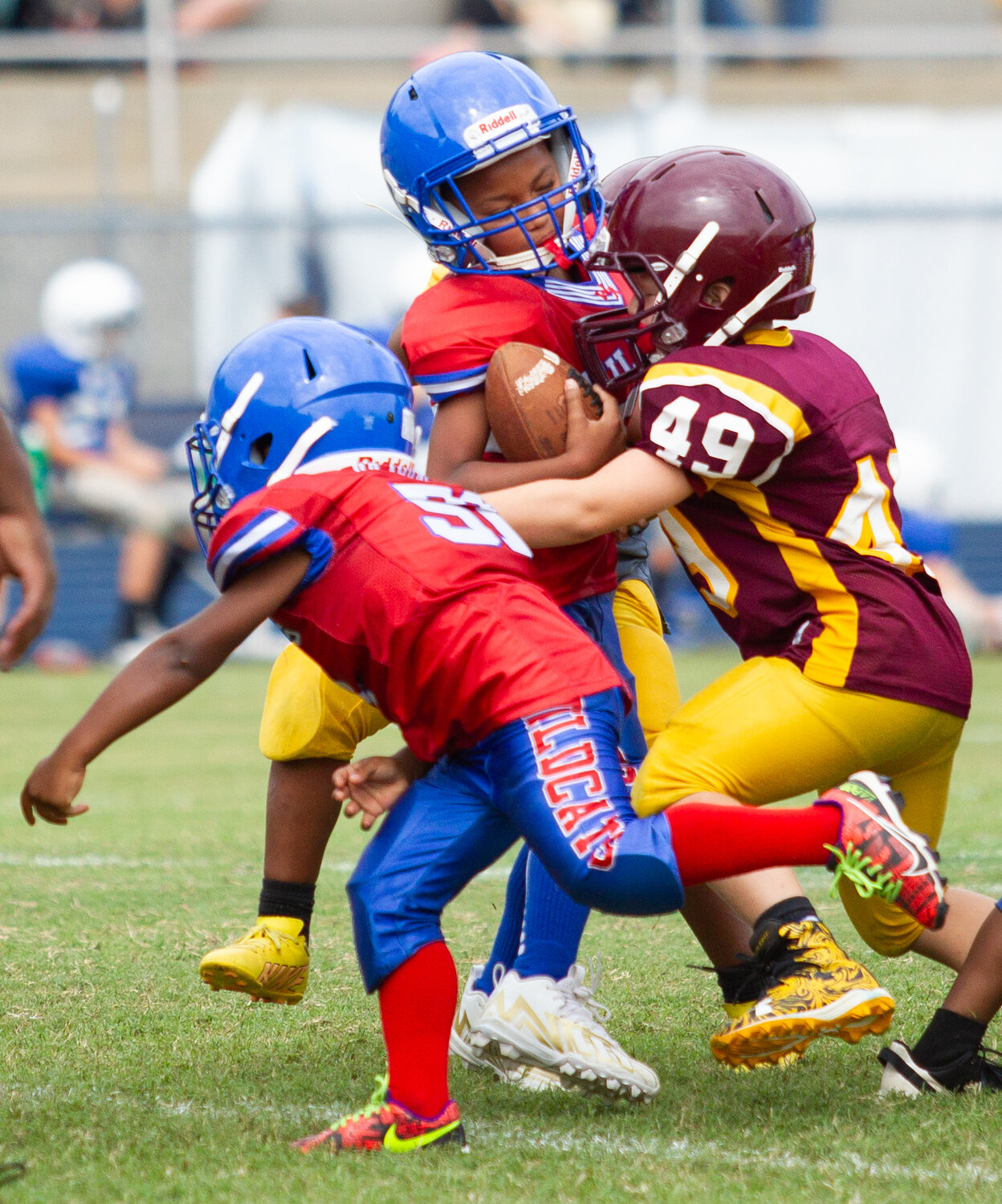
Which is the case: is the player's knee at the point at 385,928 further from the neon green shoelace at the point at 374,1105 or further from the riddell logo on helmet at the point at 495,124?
the riddell logo on helmet at the point at 495,124

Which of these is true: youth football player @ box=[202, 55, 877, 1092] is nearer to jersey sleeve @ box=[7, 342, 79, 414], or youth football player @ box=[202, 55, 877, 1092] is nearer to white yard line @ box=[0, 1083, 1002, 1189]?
white yard line @ box=[0, 1083, 1002, 1189]

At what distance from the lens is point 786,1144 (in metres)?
2.21

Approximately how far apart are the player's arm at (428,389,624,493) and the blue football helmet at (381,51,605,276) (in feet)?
0.84

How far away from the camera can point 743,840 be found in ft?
7.38

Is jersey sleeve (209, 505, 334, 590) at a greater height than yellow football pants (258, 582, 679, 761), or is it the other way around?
jersey sleeve (209, 505, 334, 590)

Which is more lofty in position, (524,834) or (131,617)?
(524,834)

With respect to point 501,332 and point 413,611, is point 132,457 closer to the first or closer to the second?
point 501,332

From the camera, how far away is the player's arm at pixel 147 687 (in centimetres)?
223

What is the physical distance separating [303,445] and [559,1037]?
0.97m

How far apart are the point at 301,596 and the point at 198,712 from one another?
5.26 m

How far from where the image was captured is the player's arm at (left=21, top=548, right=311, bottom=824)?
2.23 m

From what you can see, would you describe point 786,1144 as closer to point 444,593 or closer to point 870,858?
point 870,858

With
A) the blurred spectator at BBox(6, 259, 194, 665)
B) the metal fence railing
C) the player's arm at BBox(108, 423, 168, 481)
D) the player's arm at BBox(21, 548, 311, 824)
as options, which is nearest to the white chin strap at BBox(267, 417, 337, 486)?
the player's arm at BBox(21, 548, 311, 824)

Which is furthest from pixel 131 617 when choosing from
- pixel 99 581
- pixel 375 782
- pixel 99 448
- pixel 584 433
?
pixel 375 782
